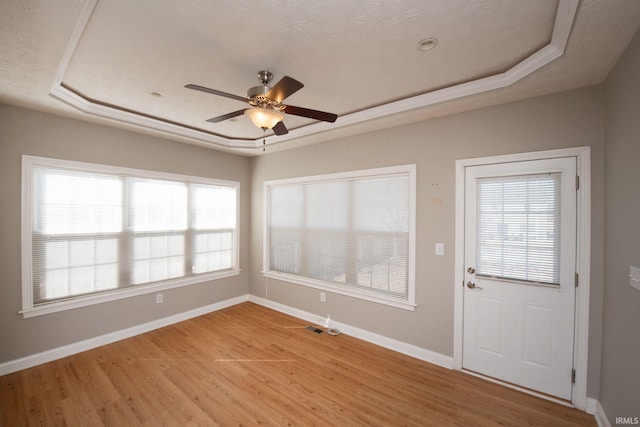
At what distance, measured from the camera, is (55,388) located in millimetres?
2361

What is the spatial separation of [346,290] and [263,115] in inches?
99.9

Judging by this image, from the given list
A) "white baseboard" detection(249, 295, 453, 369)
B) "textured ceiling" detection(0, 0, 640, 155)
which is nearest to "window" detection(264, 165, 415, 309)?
"white baseboard" detection(249, 295, 453, 369)

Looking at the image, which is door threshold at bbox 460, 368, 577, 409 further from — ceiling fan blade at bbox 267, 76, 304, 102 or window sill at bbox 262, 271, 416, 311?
ceiling fan blade at bbox 267, 76, 304, 102

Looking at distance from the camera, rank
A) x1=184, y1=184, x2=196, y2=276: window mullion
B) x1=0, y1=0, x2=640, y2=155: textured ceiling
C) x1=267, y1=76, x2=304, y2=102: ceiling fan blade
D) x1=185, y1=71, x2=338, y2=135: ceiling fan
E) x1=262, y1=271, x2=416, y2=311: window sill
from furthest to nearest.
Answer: x1=184, y1=184, x2=196, y2=276: window mullion
x1=262, y1=271, x2=416, y2=311: window sill
x1=185, y1=71, x2=338, y2=135: ceiling fan
x1=267, y1=76, x2=304, y2=102: ceiling fan blade
x1=0, y1=0, x2=640, y2=155: textured ceiling

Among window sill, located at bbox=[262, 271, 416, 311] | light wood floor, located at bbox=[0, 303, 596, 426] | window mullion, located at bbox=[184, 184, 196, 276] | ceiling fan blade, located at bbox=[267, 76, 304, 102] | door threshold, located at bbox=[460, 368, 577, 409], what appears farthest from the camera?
window mullion, located at bbox=[184, 184, 196, 276]

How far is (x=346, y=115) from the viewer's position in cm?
305

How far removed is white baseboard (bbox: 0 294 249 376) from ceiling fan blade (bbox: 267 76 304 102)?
356 cm

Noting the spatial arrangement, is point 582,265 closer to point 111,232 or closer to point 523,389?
point 523,389

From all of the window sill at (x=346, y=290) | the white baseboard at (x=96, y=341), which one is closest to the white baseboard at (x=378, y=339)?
the window sill at (x=346, y=290)

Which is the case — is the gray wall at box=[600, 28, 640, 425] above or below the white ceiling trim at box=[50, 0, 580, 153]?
below

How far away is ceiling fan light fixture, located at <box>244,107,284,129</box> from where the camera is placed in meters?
1.92

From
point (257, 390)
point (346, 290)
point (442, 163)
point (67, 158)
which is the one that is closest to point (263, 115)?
point (442, 163)

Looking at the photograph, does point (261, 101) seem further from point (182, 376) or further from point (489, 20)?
point (182, 376)

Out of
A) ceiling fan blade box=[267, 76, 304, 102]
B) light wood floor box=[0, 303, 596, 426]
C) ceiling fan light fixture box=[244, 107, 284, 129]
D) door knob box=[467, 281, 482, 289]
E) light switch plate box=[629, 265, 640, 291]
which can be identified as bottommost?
light wood floor box=[0, 303, 596, 426]
